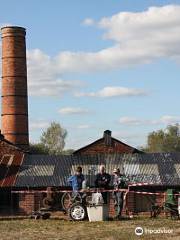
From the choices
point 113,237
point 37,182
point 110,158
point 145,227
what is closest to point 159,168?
point 110,158

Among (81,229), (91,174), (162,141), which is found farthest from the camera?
(162,141)

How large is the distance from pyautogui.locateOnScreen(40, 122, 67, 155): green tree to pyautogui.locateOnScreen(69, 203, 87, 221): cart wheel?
190 ft

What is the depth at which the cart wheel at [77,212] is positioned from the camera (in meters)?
16.3

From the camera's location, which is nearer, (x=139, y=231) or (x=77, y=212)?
(x=139, y=231)

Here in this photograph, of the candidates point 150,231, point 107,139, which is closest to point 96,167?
point 107,139

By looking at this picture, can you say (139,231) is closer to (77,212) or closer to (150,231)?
(150,231)

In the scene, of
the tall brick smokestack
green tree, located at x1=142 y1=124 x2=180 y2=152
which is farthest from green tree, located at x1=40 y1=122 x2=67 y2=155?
the tall brick smokestack

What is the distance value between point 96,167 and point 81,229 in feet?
29.7

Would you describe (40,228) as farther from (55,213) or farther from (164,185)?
(164,185)

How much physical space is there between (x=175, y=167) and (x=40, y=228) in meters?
9.46

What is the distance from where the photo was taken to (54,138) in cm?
7725

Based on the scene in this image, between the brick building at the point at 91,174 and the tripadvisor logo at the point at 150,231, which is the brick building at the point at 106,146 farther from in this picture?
the tripadvisor logo at the point at 150,231

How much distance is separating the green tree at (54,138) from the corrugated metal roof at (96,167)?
166 ft

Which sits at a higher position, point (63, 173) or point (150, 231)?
point (63, 173)
